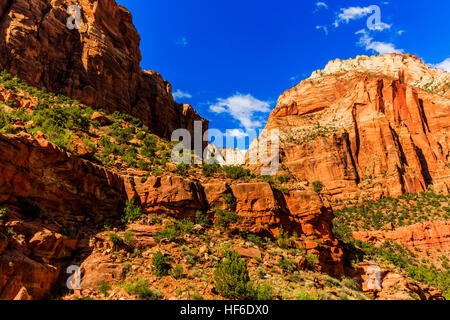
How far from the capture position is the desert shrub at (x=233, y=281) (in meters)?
12.2

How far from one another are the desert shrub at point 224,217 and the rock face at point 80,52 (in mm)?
25426

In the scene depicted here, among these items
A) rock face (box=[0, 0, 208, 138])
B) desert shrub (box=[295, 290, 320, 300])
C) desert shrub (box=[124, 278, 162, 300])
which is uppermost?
rock face (box=[0, 0, 208, 138])

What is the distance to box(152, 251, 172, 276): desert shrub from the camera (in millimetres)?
13086

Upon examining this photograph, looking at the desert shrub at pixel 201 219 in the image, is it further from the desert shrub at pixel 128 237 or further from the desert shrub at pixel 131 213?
the desert shrub at pixel 128 237

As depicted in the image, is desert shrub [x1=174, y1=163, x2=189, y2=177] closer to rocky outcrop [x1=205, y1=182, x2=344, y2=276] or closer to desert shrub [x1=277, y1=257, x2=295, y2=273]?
rocky outcrop [x1=205, y1=182, x2=344, y2=276]

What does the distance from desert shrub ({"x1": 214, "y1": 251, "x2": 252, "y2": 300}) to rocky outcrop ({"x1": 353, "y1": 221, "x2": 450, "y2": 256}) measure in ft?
155

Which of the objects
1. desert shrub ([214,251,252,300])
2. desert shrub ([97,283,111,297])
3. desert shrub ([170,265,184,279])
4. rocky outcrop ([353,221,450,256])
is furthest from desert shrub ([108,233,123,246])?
rocky outcrop ([353,221,450,256])

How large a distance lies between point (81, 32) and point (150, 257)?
3663 cm

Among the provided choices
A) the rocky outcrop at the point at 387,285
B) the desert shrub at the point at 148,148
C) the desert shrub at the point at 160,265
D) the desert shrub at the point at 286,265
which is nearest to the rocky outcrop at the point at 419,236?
the rocky outcrop at the point at 387,285

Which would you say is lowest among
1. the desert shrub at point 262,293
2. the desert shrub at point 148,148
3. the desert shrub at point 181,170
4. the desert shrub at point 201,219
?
the desert shrub at point 262,293

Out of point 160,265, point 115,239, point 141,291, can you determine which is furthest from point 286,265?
point 115,239

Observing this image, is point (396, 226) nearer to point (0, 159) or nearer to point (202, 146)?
point (202, 146)
